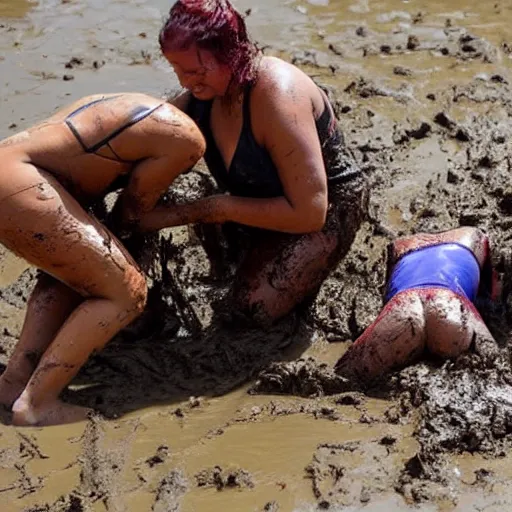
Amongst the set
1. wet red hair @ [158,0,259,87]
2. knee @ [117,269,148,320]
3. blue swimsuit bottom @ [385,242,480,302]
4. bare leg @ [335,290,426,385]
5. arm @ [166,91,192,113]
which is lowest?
bare leg @ [335,290,426,385]

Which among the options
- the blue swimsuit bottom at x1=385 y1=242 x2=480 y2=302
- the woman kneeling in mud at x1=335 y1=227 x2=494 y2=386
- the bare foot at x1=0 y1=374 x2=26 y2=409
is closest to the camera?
the woman kneeling in mud at x1=335 y1=227 x2=494 y2=386

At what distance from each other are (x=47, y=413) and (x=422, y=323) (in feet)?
4.81

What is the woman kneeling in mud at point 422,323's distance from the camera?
173 inches

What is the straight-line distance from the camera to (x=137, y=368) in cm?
479

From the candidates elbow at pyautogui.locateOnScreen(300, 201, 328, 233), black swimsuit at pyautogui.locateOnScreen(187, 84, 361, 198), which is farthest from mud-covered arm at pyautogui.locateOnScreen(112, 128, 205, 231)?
elbow at pyautogui.locateOnScreen(300, 201, 328, 233)

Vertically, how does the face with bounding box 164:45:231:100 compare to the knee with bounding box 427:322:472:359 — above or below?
above

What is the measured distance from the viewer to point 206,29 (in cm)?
441

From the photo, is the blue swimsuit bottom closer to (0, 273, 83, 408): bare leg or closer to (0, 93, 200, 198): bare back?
(0, 93, 200, 198): bare back

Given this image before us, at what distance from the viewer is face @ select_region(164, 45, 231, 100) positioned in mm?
4453

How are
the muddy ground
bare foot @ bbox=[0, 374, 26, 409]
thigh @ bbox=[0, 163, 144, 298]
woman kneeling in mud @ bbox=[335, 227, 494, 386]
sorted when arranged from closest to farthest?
the muddy ground → thigh @ bbox=[0, 163, 144, 298] → woman kneeling in mud @ bbox=[335, 227, 494, 386] → bare foot @ bbox=[0, 374, 26, 409]

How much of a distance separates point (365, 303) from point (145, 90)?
2.89 metres

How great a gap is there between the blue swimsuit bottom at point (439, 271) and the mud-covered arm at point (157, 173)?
1007 mm

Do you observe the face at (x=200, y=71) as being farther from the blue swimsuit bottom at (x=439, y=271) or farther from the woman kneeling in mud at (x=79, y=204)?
the blue swimsuit bottom at (x=439, y=271)

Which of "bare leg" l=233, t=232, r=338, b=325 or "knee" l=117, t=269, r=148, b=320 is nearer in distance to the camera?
"knee" l=117, t=269, r=148, b=320
